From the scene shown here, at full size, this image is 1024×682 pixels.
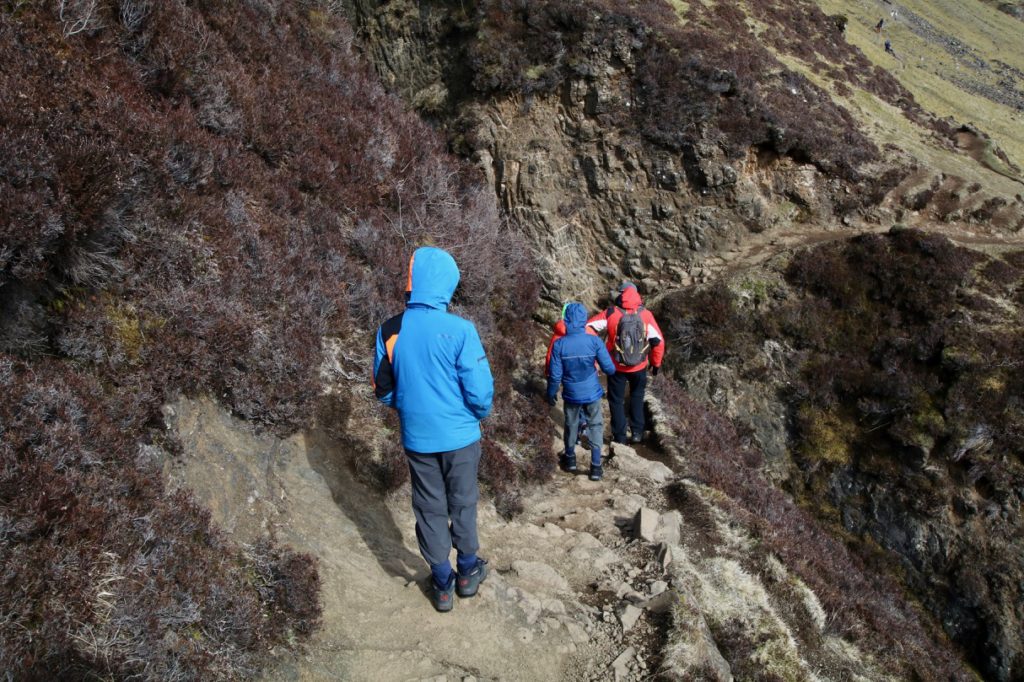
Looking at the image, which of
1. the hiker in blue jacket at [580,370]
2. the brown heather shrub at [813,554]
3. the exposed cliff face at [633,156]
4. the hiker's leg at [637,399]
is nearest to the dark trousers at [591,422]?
the hiker in blue jacket at [580,370]

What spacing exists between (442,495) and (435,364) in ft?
3.46

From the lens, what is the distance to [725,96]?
16.3 metres

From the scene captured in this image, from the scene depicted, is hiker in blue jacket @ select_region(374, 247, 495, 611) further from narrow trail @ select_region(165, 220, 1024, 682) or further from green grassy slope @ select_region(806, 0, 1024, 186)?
green grassy slope @ select_region(806, 0, 1024, 186)

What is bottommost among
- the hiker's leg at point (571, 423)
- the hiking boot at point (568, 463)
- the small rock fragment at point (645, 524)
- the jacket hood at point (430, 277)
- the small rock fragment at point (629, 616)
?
the hiking boot at point (568, 463)

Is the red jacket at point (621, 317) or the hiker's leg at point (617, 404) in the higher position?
the red jacket at point (621, 317)

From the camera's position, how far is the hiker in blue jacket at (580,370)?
791 centimetres

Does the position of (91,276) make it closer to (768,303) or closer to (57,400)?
(57,400)

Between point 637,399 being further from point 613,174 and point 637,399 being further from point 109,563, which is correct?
point 613,174

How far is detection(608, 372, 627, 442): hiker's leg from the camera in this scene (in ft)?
29.9

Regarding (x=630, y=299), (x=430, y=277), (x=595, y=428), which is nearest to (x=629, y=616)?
(x=595, y=428)

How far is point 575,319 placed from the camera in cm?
787

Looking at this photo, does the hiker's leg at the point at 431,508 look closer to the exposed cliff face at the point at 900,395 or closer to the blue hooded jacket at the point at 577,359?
the blue hooded jacket at the point at 577,359

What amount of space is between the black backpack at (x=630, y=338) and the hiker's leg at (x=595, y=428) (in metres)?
→ 1.05

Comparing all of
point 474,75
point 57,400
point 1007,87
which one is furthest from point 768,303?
point 1007,87
